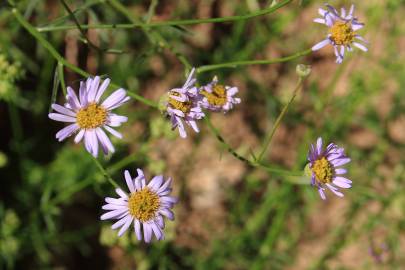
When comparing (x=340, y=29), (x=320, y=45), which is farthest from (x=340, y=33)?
(x=320, y=45)

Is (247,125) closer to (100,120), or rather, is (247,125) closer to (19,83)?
(19,83)

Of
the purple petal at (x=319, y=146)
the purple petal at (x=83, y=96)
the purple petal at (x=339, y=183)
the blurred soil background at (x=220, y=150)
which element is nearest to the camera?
the purple petal at (x=83, y=96)

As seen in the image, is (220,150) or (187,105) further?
(220,150)

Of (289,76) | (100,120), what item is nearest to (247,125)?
(289,76)

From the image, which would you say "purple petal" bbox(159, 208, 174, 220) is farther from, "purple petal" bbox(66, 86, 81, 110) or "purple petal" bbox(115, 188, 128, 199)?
"purple petal" bbox(66, 86, 81, 110)

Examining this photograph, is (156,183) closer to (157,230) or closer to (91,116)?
(157,230)

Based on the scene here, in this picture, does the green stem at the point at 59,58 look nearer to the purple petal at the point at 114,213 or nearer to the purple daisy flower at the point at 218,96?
the purple daisy flower at the point at 218,96

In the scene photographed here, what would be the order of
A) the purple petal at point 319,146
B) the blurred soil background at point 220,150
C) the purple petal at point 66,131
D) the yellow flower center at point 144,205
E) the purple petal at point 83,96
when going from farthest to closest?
1. the blurred soil background at point 220,150
2. the purple petal at point 319,146
3. the yellow flower center at point 144,205
4. the purple petal at point 83,96
5. the purple petal at point 66,131

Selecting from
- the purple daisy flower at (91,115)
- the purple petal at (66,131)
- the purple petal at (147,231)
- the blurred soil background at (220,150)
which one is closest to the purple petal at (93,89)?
the purple daisy flower at (91,115)
